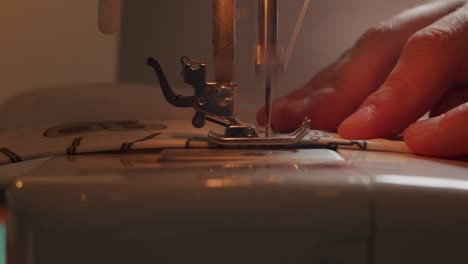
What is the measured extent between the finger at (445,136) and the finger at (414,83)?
0.07 meters

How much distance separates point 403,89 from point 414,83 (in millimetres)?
14

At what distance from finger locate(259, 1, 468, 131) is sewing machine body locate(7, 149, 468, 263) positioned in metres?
0.37

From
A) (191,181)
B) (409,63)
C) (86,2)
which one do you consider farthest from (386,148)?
(86,2)

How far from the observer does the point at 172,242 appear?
0.99 feet

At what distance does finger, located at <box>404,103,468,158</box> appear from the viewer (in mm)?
452

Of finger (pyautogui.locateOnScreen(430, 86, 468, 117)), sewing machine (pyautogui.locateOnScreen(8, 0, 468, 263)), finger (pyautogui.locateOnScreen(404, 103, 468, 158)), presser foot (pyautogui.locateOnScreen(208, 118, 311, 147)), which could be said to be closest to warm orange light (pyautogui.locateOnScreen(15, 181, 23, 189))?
sewing machine (pyautogui.locateOnScreen(8, 0, 468, 263))

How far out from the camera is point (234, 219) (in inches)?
12.0

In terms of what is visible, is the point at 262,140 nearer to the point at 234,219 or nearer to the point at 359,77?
the point at 234,219

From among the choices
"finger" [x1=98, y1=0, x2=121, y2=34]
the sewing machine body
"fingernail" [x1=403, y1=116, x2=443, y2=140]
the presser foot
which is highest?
"finger" [x1=98, y1=0, x2=121, y2=34]

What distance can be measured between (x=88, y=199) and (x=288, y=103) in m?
0.45

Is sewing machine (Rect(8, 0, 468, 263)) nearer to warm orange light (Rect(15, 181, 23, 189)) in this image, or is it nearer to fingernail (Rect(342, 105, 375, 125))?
warm orange light (Rect(15, 181, 23, 189))

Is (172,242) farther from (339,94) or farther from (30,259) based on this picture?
(339,94)

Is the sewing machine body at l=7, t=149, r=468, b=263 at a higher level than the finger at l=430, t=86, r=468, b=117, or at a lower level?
lower

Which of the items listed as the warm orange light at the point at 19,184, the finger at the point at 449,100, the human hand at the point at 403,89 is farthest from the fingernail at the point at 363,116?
the warm orange light at the point at 19,184
